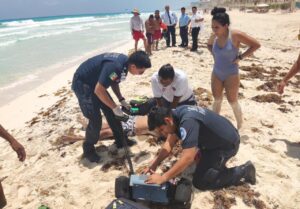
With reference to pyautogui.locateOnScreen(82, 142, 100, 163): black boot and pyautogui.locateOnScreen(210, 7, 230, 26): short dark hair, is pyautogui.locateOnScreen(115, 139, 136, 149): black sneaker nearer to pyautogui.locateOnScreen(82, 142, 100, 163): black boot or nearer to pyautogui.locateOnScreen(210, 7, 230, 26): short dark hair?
pyautogui.locateOnScreen(82, 142, 100, 163): black boot

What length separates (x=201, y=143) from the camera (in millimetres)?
3865

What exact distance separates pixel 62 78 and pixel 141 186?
29.3 ft

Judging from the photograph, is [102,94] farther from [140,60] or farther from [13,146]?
[13,146]

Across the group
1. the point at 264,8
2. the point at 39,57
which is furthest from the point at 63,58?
the point at 264,8

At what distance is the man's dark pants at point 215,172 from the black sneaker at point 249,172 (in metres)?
0.08

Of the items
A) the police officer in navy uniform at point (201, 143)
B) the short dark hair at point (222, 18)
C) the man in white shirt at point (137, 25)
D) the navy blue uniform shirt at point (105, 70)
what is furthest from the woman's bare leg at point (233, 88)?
the man in white shirt at point (137, 25)

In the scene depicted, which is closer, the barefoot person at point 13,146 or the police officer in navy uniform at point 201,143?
the police officer in navy uniform at point 201,143

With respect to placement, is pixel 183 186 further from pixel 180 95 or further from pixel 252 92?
pixel 252 92

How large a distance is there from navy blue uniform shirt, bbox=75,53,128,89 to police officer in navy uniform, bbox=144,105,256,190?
3.41ft

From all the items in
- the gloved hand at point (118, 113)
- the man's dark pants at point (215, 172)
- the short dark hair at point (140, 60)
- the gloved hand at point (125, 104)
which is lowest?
the man's dark pants at point (215, 172)

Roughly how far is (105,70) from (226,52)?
1.85 meters

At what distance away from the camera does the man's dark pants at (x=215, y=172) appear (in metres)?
3.97

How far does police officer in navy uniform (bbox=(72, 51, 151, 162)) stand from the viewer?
14.3 feet

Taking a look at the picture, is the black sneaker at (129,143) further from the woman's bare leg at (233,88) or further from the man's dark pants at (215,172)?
the woman's bare leg at (233,88)
